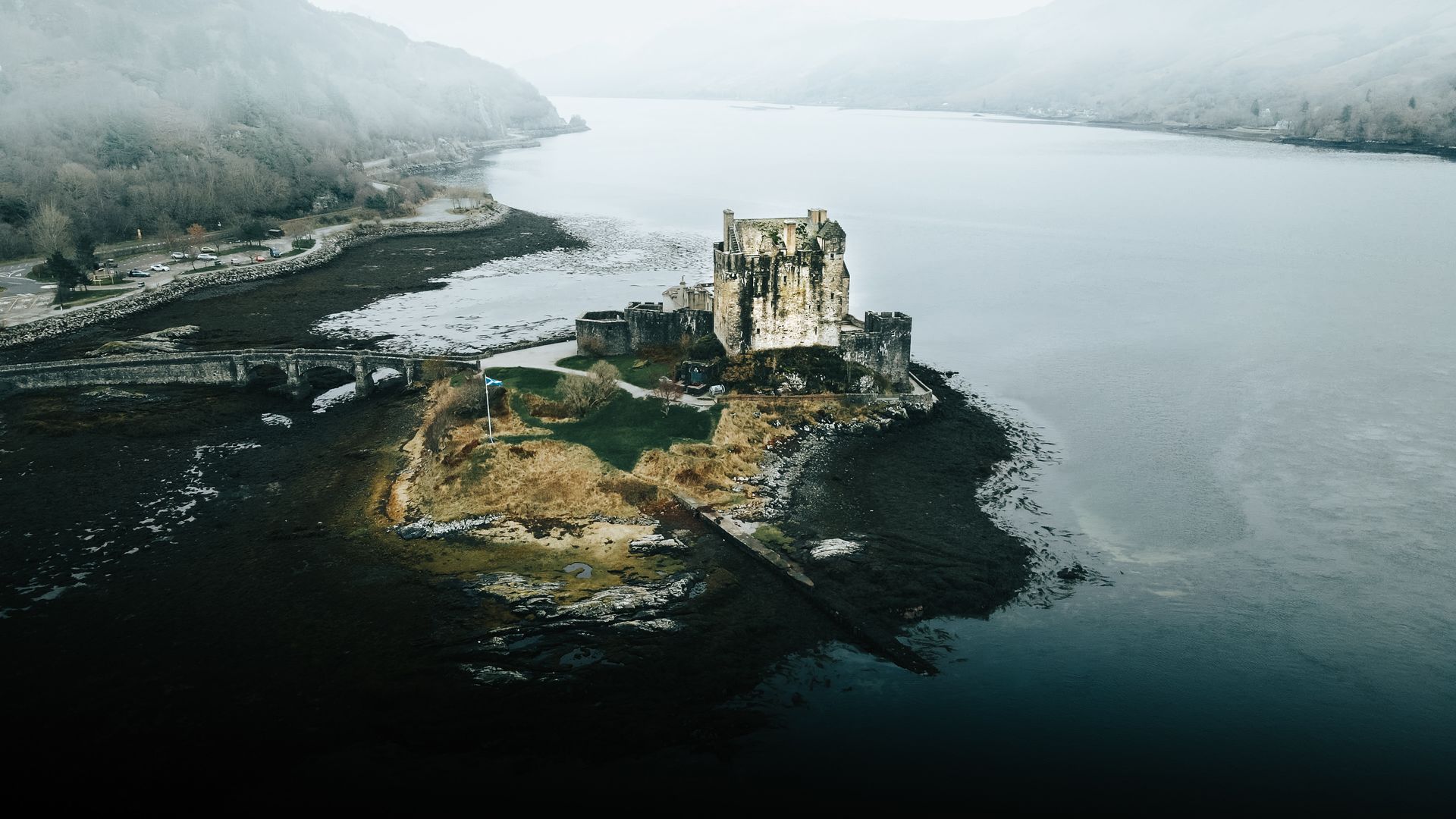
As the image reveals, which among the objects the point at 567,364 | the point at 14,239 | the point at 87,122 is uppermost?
the point at 87,122

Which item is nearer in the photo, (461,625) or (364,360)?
(461,625)

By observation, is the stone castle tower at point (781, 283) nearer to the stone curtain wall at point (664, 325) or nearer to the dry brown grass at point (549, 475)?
the stone curtain wall at point (664, 325)

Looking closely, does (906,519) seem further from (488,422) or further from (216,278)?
(216,278)

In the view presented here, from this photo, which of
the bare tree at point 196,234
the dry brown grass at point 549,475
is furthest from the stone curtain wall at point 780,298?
the bare tree at point 196,234

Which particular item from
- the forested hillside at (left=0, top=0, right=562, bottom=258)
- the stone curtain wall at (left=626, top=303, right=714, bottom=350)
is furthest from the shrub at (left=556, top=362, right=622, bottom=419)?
the forested hillside at (left=0, top=0, right=562, bottom=258)

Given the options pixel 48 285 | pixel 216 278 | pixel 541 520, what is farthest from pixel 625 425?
pixel 48 285

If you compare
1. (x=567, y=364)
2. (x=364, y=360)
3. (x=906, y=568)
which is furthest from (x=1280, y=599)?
(x=364, y=360)

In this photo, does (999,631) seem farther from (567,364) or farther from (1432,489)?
(567,364)
